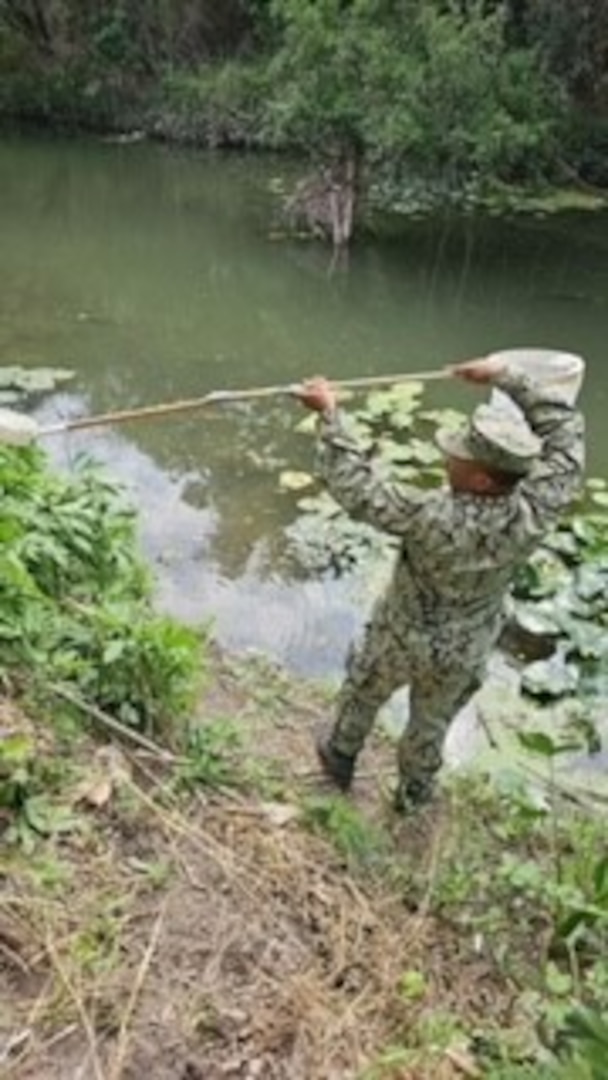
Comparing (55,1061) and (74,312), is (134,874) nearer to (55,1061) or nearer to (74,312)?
(55,1061)

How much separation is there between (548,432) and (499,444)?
239mm

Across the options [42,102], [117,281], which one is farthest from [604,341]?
[42,102]

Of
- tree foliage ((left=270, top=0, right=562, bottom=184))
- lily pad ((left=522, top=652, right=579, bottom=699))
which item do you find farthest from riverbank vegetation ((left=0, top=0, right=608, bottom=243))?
lily pad ((left=522, top=652, right=579, bottom=699))

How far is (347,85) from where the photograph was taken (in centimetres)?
940

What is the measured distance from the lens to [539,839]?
342 cm

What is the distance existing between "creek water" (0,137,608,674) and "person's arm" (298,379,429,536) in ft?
5.31

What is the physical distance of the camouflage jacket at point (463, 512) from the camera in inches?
115

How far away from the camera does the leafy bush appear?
3.13m

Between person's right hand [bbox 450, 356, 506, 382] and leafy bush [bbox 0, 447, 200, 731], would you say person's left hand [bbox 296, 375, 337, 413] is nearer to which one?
person's right hand [bbox 450, 356, 506, 382]

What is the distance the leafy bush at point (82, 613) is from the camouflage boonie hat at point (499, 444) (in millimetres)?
881

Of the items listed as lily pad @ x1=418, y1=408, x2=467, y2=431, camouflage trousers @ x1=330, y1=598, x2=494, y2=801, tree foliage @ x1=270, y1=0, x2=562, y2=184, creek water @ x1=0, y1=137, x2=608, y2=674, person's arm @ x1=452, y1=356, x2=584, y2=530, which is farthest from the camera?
tree foliage @ x1=270, y1=0, x2=562, y2=184

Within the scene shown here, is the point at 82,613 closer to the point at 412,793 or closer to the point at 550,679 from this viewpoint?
the point at 412,793

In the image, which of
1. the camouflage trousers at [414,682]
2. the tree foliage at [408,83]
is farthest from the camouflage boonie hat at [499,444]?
the tree foliage at [408,83]

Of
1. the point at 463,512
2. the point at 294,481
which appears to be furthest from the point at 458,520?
the point at 294,481
